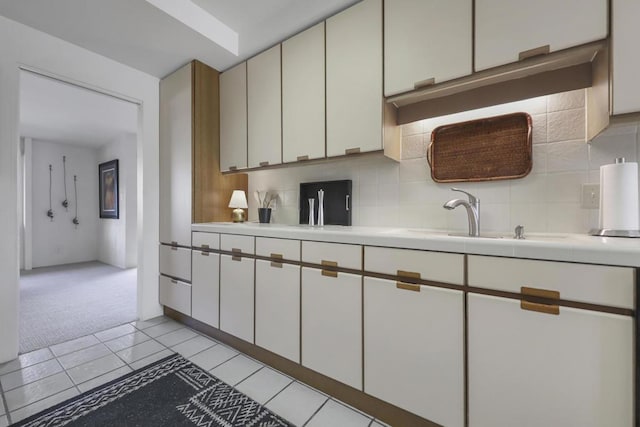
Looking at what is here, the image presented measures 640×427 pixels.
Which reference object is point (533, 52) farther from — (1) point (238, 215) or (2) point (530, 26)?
(1) point (238, 215)

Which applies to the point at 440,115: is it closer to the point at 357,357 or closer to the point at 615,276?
the point at 615,276

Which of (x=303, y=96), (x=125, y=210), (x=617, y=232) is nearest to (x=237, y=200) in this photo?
(x=303, y=96)

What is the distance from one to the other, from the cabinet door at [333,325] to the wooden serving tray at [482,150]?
94 cm

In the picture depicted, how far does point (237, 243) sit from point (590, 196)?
6.93ft

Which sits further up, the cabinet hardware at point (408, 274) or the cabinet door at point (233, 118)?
the cabinet door at point (233, 118)

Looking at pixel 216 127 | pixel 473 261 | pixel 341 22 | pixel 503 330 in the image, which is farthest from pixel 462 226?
pixel 216 127

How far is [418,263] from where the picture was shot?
4.06ft

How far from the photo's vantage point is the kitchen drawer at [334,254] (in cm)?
142

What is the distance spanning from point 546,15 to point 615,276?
1.14 metres

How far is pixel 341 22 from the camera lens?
1775 millimetres

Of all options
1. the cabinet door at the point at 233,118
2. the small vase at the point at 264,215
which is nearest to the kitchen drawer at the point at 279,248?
the small vase at the point at 264,215

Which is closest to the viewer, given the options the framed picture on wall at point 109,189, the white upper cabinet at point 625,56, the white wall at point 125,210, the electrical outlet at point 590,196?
the white upper cabinet at point 625,56

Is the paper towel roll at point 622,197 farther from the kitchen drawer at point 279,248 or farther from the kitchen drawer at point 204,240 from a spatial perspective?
the kitchen drawer at point 204,240

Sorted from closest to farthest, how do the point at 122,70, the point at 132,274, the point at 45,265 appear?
the point at 122,70, the point at 132,274, the point at 45,265
